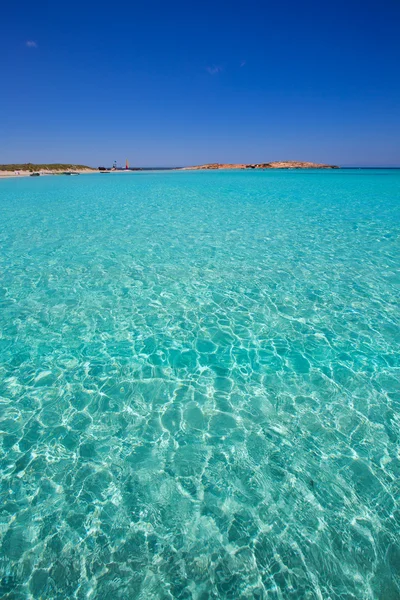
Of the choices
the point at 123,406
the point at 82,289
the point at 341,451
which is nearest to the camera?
the point at 341,451

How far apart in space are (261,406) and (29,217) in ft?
61.9

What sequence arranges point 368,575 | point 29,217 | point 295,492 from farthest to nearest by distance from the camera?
point 29,217 < point 295,492 < point 368,575

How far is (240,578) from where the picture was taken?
2777mm

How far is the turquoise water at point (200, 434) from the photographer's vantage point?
2.86 m

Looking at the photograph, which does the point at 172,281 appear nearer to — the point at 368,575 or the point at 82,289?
the point at 82,289

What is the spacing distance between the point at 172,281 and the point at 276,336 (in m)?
3.70

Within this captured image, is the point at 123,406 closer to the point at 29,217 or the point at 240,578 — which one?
the point at 240,578

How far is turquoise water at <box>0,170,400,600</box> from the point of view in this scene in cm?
286

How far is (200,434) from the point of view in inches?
164

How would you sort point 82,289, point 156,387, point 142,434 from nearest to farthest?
1. point 142,434
2. point 156,387
3. point 82,289

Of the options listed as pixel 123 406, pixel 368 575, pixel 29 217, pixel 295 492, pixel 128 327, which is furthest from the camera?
pixel 29 217

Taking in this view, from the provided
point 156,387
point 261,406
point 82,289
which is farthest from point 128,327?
point 261,406

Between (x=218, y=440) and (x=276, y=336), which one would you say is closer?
(x=218, y=440)

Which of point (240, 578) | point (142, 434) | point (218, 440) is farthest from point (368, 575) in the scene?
point (142, 434)
